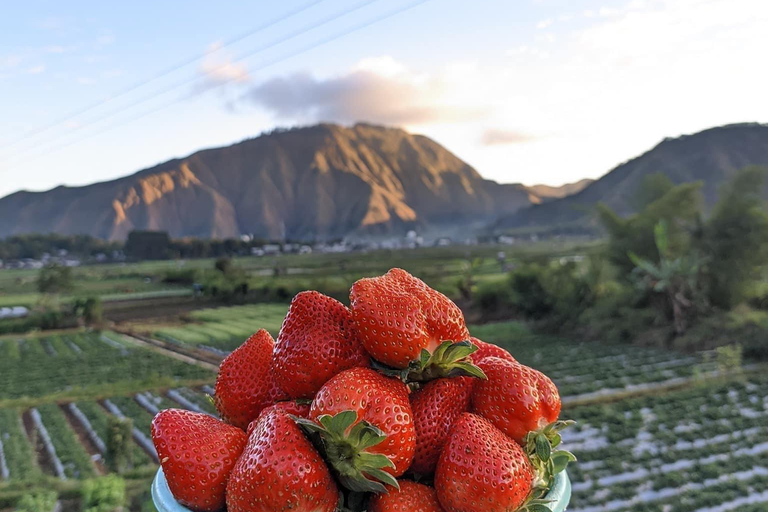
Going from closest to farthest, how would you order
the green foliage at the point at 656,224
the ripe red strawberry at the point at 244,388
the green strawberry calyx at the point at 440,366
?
the green strawberry calyx at the point at 440,366, the ripe red strawberry at the point at 244,388, the green foliage at the point at 656,224

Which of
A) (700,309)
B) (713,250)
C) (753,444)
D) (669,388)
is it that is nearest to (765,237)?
(713,250)

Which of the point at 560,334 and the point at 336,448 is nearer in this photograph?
the point at 336,448

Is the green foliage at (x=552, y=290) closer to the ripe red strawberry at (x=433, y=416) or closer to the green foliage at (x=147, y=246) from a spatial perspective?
the ripe red strawberry at (x=433, y=416)

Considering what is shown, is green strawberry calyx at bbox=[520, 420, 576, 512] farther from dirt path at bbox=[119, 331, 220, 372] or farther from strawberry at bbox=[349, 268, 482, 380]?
dirt path at bbox=[119, 331, 220, 372]

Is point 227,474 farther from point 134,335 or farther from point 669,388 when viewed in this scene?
point 134,335

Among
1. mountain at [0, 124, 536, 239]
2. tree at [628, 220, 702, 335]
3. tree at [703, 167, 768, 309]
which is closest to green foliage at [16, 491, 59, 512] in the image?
tree at [628, 220, 702, 335]

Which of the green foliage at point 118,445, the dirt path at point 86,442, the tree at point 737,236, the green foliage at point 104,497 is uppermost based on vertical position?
the tree at point 737,236

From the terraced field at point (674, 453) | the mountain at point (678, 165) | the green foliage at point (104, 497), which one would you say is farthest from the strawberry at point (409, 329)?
the mountain at point (678, 165)
